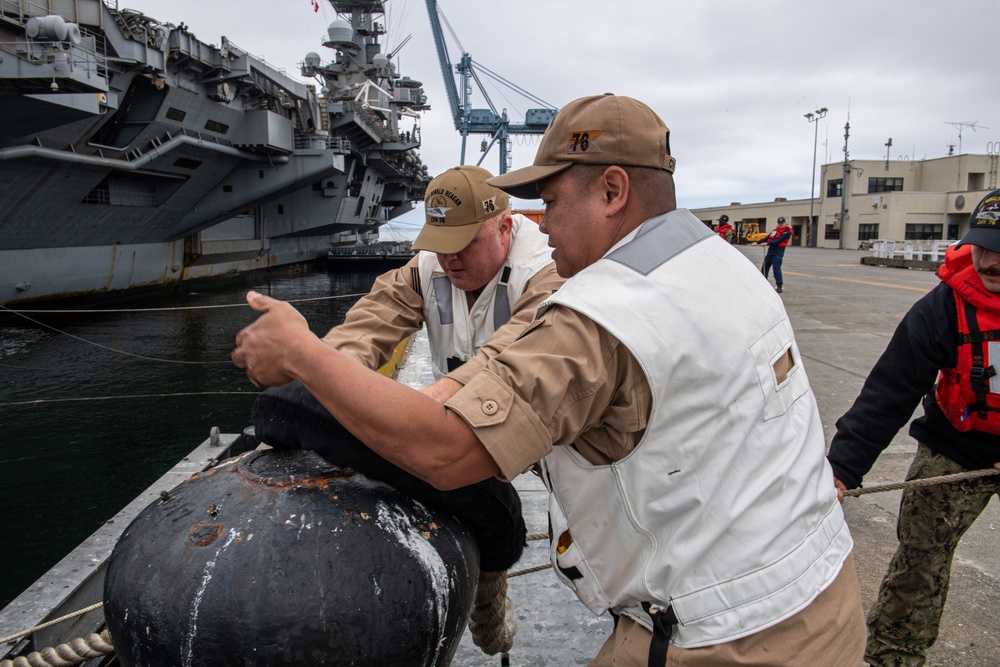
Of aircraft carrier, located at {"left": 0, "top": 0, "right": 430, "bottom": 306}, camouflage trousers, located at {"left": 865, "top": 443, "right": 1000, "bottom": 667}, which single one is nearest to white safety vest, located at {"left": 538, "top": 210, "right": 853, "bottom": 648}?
camouflage trousers, located at {"left": 865, "top": 443, "right": 1000, "bottom": 667}

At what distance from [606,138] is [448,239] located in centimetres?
127

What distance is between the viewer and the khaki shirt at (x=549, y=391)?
1141 millimetres

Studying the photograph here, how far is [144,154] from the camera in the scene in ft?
70.6

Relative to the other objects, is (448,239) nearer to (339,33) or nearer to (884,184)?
(339,33)

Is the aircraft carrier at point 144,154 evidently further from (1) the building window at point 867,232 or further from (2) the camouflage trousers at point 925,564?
(1) the building window at point 867,232

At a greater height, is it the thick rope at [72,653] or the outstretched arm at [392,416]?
the outstretched arm at [392,416]

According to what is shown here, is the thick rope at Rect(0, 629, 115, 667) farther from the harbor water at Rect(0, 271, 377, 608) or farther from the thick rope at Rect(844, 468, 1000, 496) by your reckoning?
the harbor water at Rect(0, 271, 377, 608)

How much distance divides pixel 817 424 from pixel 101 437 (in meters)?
11.0

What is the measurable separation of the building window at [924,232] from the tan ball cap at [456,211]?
49554 mm

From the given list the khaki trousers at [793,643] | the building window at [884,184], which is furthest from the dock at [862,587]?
the building window at [884,184]

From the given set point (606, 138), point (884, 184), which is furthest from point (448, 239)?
point (884, 184)

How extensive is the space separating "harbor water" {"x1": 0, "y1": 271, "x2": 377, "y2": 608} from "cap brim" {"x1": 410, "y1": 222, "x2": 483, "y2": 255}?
3.60m

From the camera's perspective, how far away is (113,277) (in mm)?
23719

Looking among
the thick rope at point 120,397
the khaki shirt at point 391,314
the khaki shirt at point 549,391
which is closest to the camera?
the khaki shirt at point 549,391
